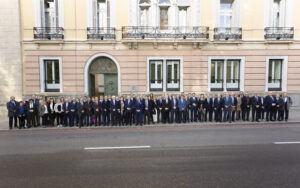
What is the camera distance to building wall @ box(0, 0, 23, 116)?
14.2 m

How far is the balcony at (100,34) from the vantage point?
14734 millimetres

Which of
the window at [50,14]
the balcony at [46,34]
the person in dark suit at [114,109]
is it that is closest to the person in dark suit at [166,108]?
the person in dark suit at [114,109]

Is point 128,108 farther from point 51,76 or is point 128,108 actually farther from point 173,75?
point 51,76

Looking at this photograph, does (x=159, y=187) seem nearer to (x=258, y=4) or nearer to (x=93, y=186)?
(x=93, y=186)

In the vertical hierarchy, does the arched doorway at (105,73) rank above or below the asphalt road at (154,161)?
above

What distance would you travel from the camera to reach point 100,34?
1477cm

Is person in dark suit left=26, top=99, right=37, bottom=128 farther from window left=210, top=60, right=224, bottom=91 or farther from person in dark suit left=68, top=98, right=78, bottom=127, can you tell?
window left=210, top=60, right=224, bottom=91

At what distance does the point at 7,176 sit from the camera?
4539mm

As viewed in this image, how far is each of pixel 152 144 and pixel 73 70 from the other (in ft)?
35.1

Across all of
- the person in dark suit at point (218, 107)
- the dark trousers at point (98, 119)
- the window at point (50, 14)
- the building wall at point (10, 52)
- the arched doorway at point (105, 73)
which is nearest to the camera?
the dark trousers at point (98, 119)

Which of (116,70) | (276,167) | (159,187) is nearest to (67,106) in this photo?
(116,70)

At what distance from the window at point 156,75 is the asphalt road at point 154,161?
7.38 m

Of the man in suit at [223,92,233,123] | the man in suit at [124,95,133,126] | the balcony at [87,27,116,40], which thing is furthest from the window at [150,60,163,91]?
the man in suit at [223,92,233,123]

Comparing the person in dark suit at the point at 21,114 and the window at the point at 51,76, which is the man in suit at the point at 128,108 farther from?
the window at the point at 51,76
